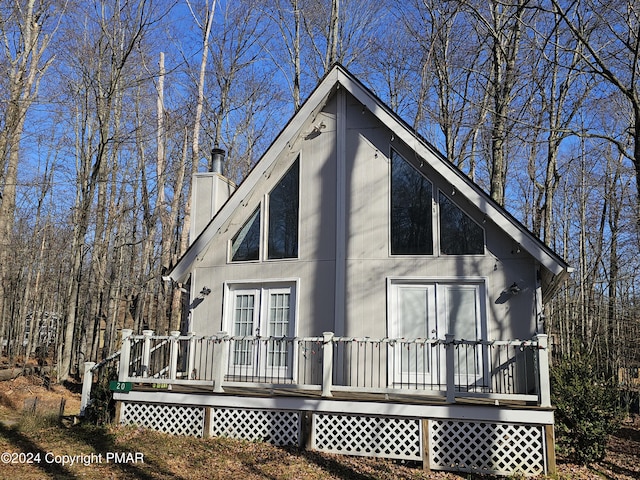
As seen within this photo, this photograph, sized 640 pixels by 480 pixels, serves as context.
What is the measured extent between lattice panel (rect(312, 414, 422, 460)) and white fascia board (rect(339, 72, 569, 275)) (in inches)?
140

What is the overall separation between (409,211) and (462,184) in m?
1.22

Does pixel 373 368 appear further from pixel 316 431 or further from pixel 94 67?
pixel 94 67

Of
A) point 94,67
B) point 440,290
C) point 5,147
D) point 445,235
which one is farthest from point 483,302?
point 94,67

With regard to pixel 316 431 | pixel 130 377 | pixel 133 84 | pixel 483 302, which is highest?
pixel 133 84

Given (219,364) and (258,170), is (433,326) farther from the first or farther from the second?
(258,170)

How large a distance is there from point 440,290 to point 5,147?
1114cm

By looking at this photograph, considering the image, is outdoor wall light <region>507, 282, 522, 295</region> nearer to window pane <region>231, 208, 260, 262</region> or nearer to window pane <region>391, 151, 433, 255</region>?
window pane <region>391, 151, 433, 255</region>

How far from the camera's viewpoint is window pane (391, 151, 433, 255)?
1002cm

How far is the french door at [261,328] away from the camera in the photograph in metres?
10.4

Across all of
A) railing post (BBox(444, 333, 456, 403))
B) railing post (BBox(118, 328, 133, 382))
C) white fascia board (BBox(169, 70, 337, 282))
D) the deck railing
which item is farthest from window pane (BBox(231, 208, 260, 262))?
railing post (BBox(444, 333, 456, 403))

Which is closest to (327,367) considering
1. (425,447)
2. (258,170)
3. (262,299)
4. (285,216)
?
(425,447)

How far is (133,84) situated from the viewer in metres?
18.2

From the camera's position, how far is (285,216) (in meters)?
10.9

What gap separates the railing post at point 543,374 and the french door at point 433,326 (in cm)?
147
